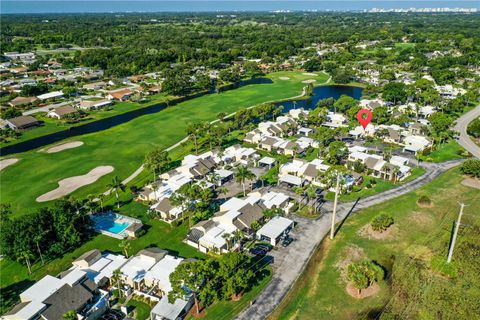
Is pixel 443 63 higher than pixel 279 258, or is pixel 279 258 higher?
pixel 443 63

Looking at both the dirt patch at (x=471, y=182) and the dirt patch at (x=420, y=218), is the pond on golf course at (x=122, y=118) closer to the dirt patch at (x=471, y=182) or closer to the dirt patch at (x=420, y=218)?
the dirt patch at (x=471, y=182)

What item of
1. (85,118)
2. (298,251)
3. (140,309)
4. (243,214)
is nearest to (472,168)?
(298,251)

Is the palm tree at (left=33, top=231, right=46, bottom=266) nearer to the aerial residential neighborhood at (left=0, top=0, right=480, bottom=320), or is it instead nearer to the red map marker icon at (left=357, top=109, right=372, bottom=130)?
the aerial residential neighborhood at (left=0, top=0, right=480, bottom=320)

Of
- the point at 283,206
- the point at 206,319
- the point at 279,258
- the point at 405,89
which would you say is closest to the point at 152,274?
the point at 206,319

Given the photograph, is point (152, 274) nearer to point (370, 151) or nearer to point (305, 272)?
point (305, 272)

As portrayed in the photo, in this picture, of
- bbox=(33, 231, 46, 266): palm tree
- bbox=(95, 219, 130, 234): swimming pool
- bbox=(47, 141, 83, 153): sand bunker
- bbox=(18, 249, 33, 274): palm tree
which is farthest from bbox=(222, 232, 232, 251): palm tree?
bbox=(47, 141, 83, 153): sand bunker

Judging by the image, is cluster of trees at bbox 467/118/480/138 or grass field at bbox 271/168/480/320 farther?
cluster of trees at bbox 467/118/480/138

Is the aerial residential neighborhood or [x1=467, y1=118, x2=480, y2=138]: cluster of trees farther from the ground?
[x1=467, y1=118, x2=480, y2=138]: cluster of trees

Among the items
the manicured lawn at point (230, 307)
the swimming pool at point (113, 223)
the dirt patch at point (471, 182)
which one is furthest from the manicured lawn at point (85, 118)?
the dirt patch at point (471, 182)
